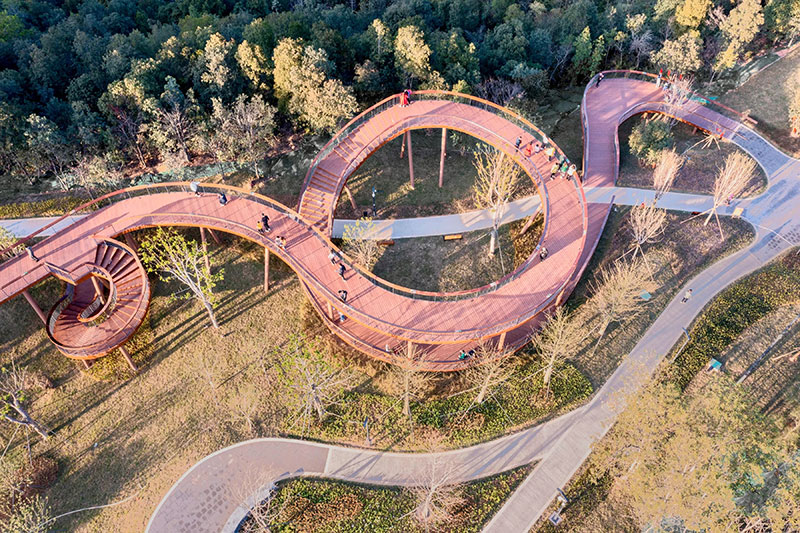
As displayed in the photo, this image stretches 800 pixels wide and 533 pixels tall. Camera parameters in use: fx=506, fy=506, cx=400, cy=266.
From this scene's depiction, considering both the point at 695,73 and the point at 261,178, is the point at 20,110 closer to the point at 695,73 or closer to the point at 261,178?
the point at 261,178

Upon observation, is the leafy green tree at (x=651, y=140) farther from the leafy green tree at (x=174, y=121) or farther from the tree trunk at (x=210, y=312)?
the leafy green tree at (x=174, y=121)

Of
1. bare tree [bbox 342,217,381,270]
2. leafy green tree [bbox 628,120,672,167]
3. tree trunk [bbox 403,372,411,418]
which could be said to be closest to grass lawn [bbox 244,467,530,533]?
tree trunk [bbox 403,372,411,418]

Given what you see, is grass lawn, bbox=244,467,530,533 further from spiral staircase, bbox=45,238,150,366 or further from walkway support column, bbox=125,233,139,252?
walkway support column, bbox=125,233,139,252

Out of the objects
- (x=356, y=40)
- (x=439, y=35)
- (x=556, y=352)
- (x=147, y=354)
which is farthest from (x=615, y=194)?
(x=147, y=354)

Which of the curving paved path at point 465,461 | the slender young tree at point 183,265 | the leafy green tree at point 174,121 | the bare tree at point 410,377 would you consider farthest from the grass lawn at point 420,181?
the curving paved path at point 465,461

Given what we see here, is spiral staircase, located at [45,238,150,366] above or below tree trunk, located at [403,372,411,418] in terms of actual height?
above

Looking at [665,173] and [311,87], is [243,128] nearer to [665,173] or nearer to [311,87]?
[311,87]
